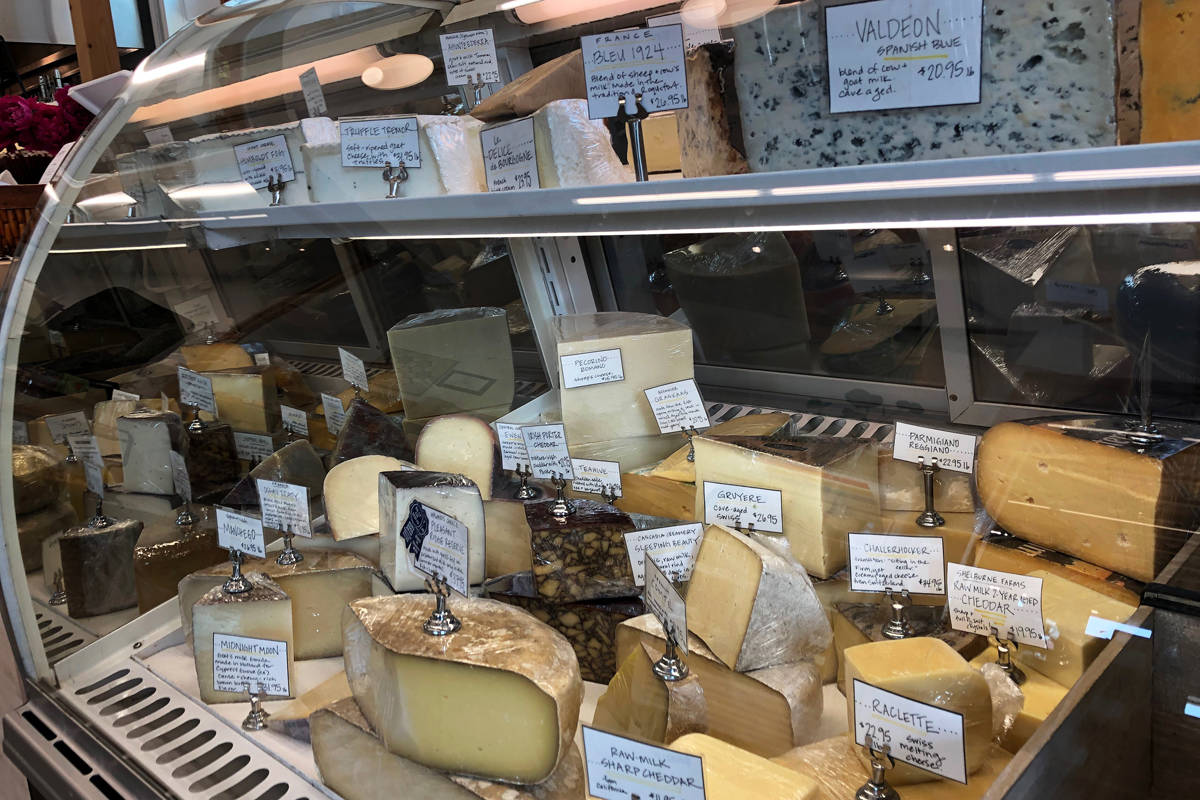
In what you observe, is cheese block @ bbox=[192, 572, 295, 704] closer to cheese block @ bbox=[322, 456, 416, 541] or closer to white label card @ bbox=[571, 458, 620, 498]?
cheese block @ bbox=[322, 456, 416, 541]

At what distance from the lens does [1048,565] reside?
3.51 feet

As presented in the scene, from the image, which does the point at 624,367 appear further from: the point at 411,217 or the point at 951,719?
the point at 951,719

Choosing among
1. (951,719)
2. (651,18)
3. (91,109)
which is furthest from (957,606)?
(91,109)

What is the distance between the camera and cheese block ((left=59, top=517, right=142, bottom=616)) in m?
1.69

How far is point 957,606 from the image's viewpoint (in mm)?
1103

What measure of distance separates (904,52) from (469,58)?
105 cm

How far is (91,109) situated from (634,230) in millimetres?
1632

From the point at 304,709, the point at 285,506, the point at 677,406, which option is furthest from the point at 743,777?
the point at 285,506

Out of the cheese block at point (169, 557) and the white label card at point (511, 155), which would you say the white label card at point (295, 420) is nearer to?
the cheese block at point (169, 557)

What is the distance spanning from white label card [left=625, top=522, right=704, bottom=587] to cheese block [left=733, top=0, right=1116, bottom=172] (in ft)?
1.68

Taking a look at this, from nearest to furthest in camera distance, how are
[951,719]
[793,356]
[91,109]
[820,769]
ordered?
[951,719] < [820,769] < [793,356] < [91,109]

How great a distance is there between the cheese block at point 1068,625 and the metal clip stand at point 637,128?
72 centimetres

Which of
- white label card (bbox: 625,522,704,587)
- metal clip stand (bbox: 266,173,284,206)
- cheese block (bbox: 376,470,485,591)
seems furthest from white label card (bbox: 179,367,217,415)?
white label card (bbox: 625,522,704,587)

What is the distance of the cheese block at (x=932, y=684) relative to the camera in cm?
93
